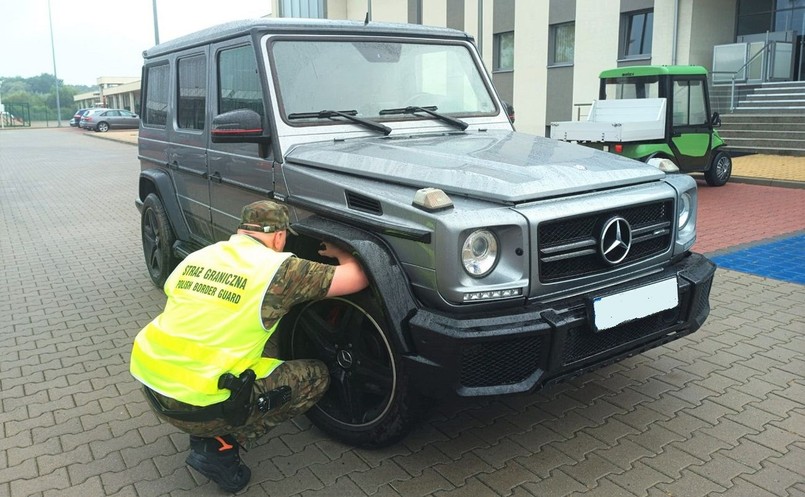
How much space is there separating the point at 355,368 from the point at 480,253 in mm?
876

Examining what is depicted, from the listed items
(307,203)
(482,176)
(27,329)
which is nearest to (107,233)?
(27,329)

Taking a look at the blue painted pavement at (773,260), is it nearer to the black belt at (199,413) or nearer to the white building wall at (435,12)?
the black belt at (199,413)

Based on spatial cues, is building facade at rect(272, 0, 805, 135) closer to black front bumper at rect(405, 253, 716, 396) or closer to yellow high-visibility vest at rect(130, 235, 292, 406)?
black front bumper at rect(405, 253, 716, 396)

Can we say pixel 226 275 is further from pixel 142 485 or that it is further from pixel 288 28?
pixel 288 28

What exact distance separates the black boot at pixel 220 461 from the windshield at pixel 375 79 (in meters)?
1.80

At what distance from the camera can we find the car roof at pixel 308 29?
421 centimetres

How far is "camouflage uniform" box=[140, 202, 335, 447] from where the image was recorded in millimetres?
3016

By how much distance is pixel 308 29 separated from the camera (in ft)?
13.9

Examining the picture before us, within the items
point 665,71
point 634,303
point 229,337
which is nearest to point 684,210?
point 634,303

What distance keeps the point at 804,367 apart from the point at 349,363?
9.94 ft

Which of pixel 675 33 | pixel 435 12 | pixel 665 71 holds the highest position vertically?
pixel 435 12

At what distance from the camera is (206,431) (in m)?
3.12

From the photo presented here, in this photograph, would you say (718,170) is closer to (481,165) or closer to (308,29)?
(308,29)

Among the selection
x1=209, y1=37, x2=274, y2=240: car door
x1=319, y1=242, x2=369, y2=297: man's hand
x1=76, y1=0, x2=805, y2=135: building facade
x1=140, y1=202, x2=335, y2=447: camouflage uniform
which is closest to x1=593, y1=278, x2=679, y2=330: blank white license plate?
x1=319, y1=242, x2=369, y2=297: man's hand
